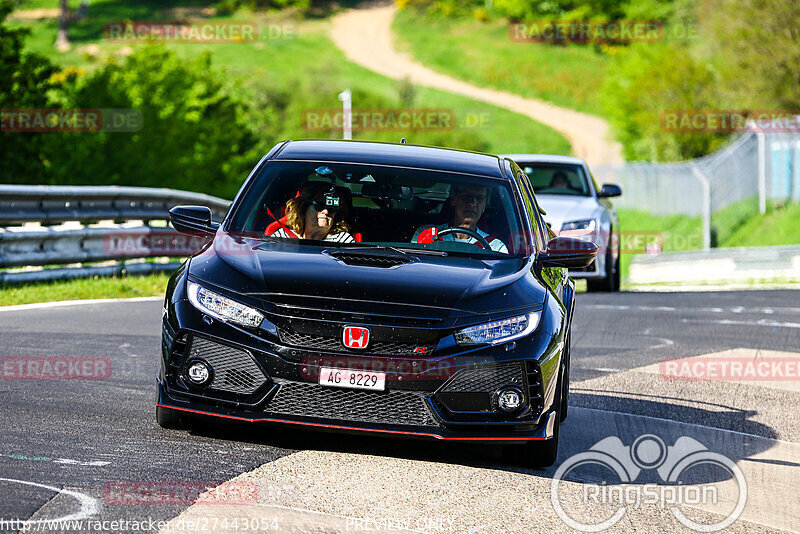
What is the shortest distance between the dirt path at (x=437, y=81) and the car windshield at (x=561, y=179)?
54.7 metres

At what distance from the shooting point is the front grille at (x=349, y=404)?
19.5 ft

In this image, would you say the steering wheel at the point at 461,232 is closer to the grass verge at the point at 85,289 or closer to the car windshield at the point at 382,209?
the car windshield at the point at 382,209

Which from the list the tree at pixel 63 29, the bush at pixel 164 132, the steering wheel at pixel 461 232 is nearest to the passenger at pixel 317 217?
the steering wheel at pixel 461 232

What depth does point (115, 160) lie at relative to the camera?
60.6 m

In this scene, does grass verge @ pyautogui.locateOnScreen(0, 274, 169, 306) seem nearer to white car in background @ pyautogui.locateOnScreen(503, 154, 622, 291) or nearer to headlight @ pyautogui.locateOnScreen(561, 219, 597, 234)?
white car in background @ pyautogui.locateOnScreen(503, 154, 622, 291)

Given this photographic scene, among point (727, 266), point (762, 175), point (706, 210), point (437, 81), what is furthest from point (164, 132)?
point (727, 266)

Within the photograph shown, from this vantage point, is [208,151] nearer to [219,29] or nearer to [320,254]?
[219,29]

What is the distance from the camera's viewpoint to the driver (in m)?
7.16

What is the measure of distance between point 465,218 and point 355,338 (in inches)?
62.7

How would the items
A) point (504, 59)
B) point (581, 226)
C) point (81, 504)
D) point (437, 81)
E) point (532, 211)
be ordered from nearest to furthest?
point (81, 504)
point (532, 211)
point (581, 226)
point (437, 81)
point (504, 59)

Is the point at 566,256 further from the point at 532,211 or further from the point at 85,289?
the point at 85,289

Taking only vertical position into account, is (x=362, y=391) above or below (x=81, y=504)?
above

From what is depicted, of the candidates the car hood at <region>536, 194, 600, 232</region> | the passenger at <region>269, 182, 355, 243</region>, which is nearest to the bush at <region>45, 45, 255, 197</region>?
the car hood at <region>536, 194, 600, 232</region>

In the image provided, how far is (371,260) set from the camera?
6.55 metres
